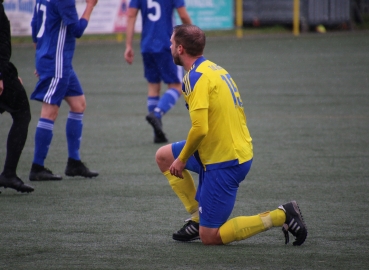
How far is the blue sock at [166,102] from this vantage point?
29.7 feet

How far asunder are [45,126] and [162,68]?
264 cm

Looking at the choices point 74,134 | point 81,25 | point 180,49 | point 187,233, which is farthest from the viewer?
point 74,134

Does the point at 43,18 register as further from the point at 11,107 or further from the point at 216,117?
the point at 216,117

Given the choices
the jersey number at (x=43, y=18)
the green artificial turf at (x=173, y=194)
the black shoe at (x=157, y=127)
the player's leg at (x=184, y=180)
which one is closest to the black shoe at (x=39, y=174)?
the green artificial turf at (x=173, y=194)

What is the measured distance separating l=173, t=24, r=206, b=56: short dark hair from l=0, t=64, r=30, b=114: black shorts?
2091 mm

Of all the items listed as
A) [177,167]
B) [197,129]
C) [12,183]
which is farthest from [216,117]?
[12,183]

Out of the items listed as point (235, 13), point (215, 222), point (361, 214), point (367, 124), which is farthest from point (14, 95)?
point (235, 13)

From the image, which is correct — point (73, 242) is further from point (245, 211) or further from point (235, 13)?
point (235, 13)

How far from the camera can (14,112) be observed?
633cm

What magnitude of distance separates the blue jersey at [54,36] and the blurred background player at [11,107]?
2.30 feet

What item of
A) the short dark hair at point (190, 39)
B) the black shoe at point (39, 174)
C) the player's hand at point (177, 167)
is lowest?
→ the black shoe at point (39, 174)

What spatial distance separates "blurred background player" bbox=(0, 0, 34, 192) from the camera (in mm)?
6195

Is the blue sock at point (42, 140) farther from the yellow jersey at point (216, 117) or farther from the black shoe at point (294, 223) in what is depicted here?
the black shoe at point (294, 223)

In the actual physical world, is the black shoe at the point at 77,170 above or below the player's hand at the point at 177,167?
below
